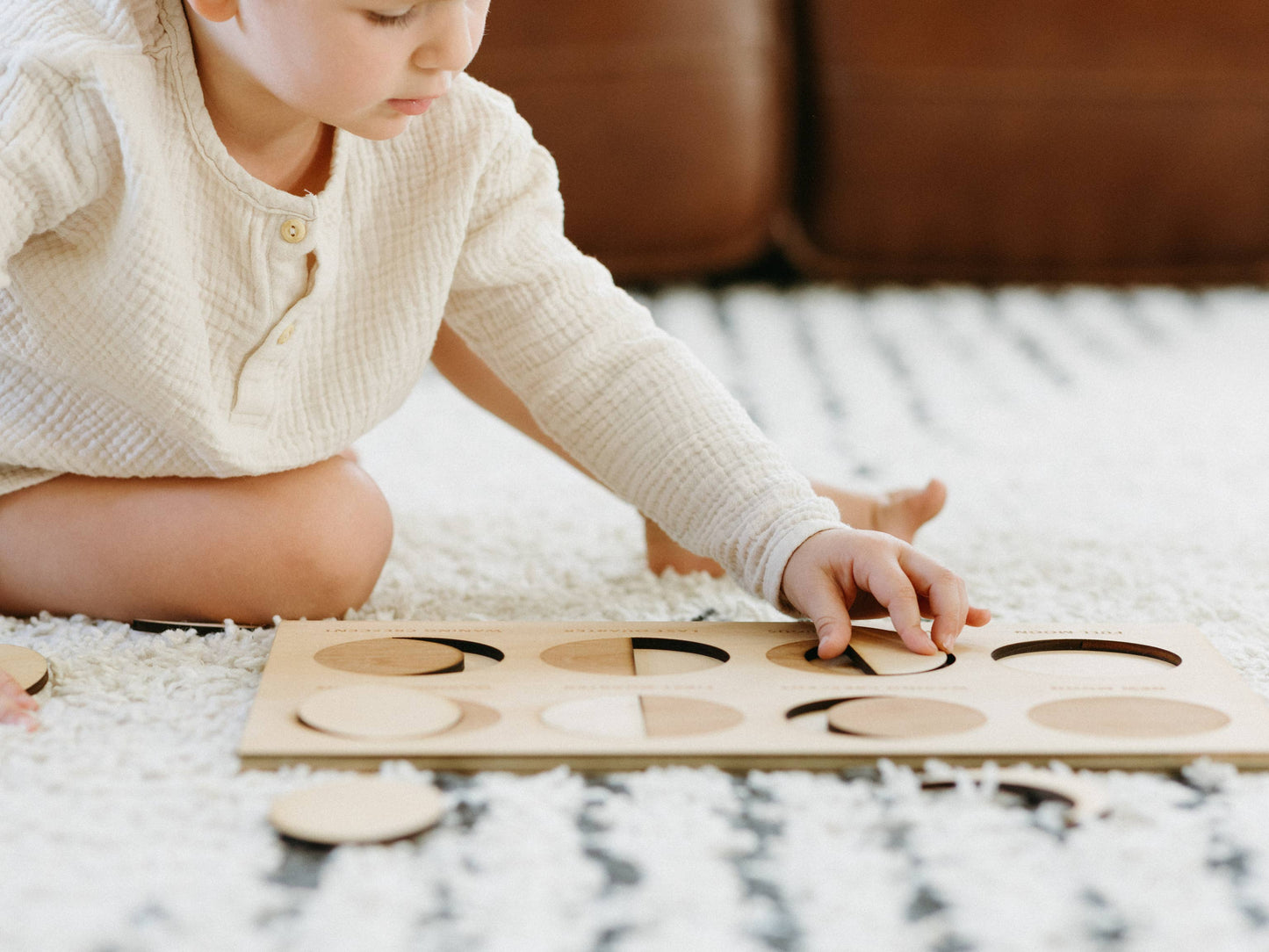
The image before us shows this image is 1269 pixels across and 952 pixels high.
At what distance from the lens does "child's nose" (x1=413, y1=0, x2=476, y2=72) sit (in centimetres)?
60

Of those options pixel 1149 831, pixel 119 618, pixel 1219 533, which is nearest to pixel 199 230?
pixel 119 618

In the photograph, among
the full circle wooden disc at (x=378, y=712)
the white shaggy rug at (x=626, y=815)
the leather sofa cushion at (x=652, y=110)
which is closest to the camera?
the white shaggy rug at (x=626, y=815)

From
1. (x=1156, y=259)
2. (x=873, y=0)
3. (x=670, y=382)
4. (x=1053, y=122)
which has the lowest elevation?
(x=670, y=382)

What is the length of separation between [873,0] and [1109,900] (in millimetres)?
1204

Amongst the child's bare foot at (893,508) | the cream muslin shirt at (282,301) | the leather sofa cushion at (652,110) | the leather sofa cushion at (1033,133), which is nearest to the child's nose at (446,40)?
the cream muslin shirt at (282,301)

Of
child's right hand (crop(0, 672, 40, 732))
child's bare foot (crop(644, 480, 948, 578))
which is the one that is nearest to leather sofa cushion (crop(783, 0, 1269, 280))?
child's bare foot (crop(644, 480, 948, 578))

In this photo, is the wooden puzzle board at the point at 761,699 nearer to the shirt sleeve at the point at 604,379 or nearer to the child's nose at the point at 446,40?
the shirt sleeve at the point at 604,379

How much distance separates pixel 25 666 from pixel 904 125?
1.13 meters

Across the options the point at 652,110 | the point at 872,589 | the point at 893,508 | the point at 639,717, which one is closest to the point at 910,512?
the point at 893,508

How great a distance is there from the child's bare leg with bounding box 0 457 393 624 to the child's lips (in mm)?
211

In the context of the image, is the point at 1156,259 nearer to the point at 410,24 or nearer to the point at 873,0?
the point at 873,0

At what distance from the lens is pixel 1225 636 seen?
2.33 ft

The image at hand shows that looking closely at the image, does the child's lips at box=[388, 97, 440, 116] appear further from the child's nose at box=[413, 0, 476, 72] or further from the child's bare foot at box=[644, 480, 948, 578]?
the child's bare foot at box=[644, 480, 948, 578]

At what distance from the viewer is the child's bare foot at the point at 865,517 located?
2.68 feet
